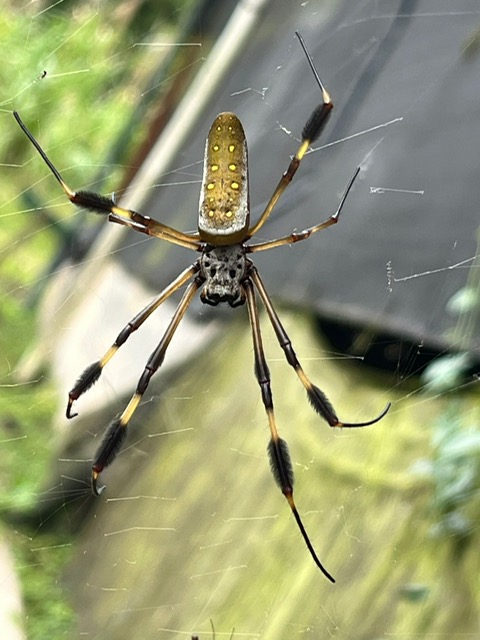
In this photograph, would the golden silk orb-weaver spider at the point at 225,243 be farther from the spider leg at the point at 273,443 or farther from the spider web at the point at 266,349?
the spider web at the point at 266,349

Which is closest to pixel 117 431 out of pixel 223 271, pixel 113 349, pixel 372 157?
pixel 113 349

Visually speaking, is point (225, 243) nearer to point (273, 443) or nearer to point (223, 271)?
point (223, 271)

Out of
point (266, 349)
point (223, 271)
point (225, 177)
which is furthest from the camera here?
point (266, 349)

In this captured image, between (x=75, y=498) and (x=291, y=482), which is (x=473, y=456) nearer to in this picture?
(x=291, y=482)

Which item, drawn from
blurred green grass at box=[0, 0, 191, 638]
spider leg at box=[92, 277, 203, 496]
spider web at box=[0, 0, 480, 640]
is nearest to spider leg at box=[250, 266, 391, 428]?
spider leg at box=[92, 277, 203, 496]

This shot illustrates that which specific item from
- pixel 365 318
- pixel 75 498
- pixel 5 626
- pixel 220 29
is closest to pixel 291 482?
pixel 365 318

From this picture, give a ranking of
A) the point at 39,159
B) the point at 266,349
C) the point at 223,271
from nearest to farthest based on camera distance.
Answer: the point at 223,271 → the point at 266,349 → the point at 39,159

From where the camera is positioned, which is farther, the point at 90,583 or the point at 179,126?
the point at 179,126
